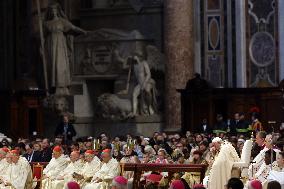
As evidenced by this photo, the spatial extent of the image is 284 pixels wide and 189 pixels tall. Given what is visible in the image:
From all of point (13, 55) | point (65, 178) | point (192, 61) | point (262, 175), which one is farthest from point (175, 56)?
point (262, 175)

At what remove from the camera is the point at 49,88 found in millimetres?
32438

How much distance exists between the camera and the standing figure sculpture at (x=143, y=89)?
1252 inches

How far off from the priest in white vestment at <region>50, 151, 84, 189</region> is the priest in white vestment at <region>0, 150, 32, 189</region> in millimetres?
517

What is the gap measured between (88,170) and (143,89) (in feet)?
37.5

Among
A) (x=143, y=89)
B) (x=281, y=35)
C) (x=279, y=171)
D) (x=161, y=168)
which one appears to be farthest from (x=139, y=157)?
(x=281, y=35)

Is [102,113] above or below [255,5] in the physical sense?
below

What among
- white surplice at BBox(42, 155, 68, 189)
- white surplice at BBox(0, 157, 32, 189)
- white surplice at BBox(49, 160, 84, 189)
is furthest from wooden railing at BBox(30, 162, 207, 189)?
white surplice at BBox(0, 157, 32, 189)

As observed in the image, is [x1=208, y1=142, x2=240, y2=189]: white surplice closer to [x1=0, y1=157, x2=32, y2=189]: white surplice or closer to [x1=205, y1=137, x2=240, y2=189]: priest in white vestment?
[x1=205, y1=137, x2=240, y2=189]: priest in white vestment

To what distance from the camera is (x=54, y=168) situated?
69.4 ft

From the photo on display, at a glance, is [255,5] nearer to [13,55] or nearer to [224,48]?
[224,48]

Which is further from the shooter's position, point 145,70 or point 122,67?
point 122,67

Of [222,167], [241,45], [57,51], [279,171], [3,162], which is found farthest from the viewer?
[57,51]

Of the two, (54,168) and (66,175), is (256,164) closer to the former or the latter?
(66,175)

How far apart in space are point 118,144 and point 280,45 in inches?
327
